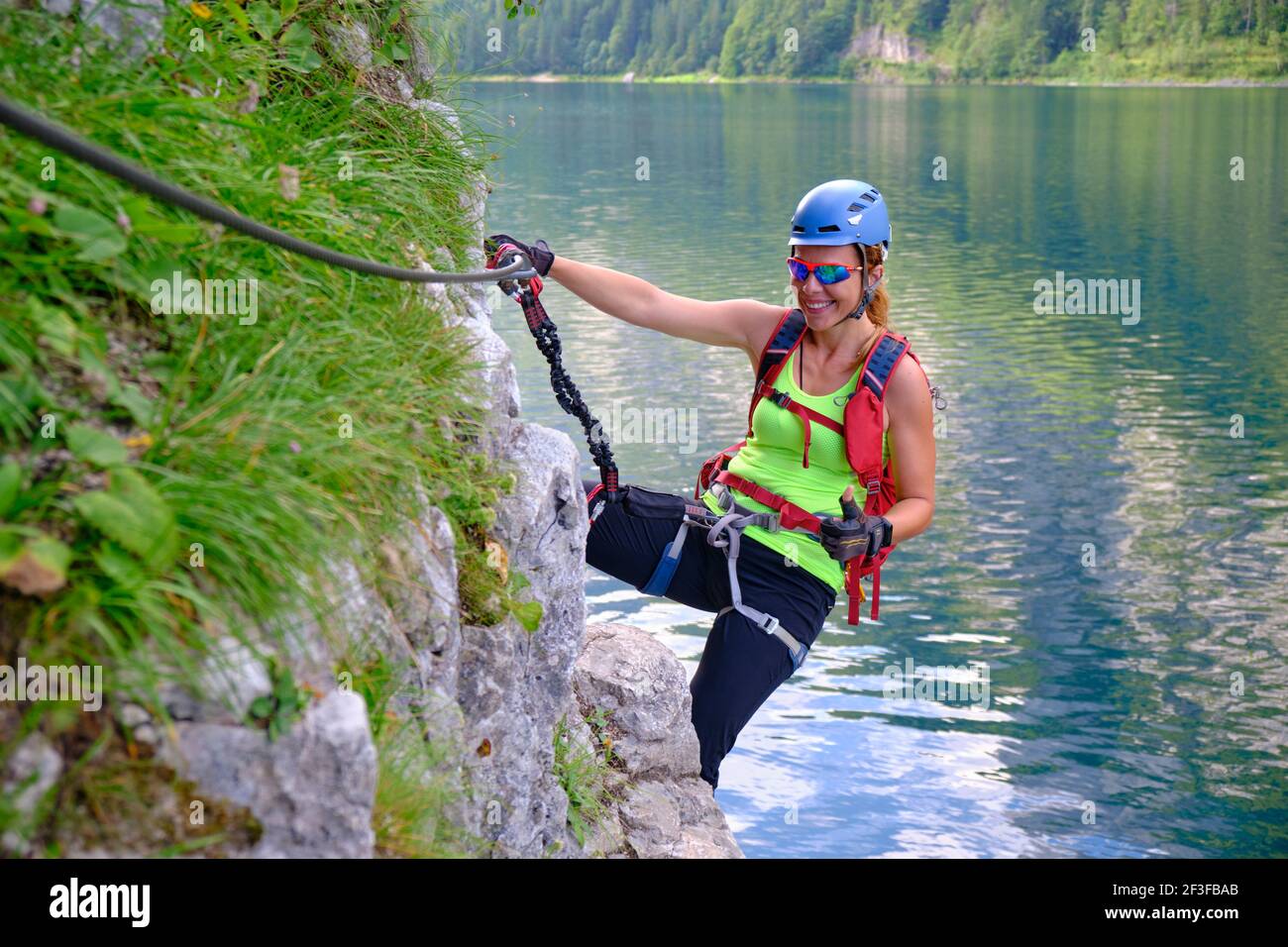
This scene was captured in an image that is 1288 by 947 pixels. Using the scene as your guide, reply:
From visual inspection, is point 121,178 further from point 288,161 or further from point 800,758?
point 800,758

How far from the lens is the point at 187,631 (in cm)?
305

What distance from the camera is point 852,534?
627cm

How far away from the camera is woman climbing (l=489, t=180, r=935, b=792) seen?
21.3 feet

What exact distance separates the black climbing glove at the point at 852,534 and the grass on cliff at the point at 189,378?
6.49 feet

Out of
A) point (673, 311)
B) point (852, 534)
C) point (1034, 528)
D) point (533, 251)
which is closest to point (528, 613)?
point (852, 534)

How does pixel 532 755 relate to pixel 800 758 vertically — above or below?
above

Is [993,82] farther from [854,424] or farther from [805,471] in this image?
[854,424]

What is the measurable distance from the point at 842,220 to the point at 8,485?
470 cm

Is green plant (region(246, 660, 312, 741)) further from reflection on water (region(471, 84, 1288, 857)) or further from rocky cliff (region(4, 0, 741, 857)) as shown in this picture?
reflection on water (region(471, 84, 1288, 857))

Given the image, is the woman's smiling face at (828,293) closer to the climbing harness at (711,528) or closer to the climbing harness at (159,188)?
the climbing harness at (711,528)

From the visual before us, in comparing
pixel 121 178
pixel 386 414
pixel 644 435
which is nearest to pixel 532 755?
pixel 386 414

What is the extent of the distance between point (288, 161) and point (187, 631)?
2293 millimetres

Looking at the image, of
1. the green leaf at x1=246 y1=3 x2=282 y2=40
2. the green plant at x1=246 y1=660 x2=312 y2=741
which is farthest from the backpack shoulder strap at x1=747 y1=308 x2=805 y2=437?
the green plant at x1=246 y1=660 x2=312 y2=741

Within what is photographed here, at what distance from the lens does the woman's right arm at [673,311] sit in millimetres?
7043
